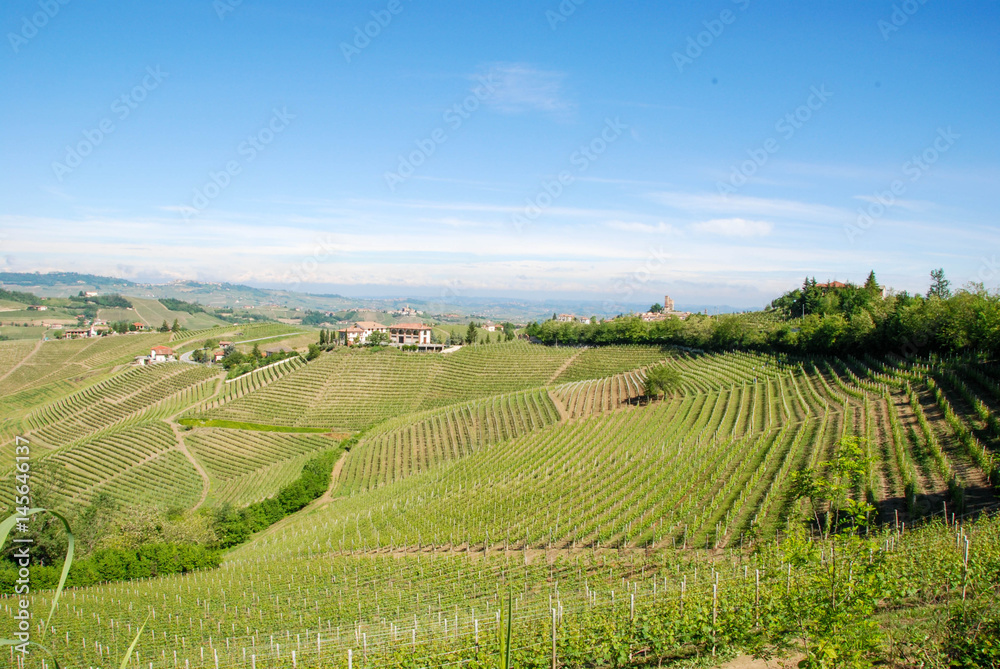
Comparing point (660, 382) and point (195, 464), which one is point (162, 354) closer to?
point (195, 464)

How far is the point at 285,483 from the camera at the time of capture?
41688 millimetres

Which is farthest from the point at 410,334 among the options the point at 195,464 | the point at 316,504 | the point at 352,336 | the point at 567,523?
the point at 567,523

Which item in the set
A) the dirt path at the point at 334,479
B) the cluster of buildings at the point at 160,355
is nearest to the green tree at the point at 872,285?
the dirt path at the point at 334,479

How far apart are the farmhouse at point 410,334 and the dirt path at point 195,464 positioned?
180ft

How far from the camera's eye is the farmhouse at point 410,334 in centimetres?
10988

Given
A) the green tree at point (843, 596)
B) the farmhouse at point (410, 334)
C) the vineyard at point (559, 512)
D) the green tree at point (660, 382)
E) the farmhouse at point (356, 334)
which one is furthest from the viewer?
the farmhouse at point (410, 334)

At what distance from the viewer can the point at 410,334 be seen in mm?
A: 112375

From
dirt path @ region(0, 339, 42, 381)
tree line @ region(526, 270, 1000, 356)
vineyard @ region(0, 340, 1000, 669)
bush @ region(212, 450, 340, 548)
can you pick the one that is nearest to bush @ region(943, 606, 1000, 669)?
vineyard @ region(0, 340, 1000, 669)

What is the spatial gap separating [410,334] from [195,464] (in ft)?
214

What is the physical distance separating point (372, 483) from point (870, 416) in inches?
1142

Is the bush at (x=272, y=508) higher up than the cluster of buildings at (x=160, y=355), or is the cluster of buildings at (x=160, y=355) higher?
the cluster of buildings at (x=160, y=355)

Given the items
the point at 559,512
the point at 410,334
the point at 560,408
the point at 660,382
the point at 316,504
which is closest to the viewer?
the point at 559,512

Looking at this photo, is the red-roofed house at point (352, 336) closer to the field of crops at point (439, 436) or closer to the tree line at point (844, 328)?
the tree line at point (844, 328)

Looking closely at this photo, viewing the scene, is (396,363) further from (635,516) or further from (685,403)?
(635,516)
